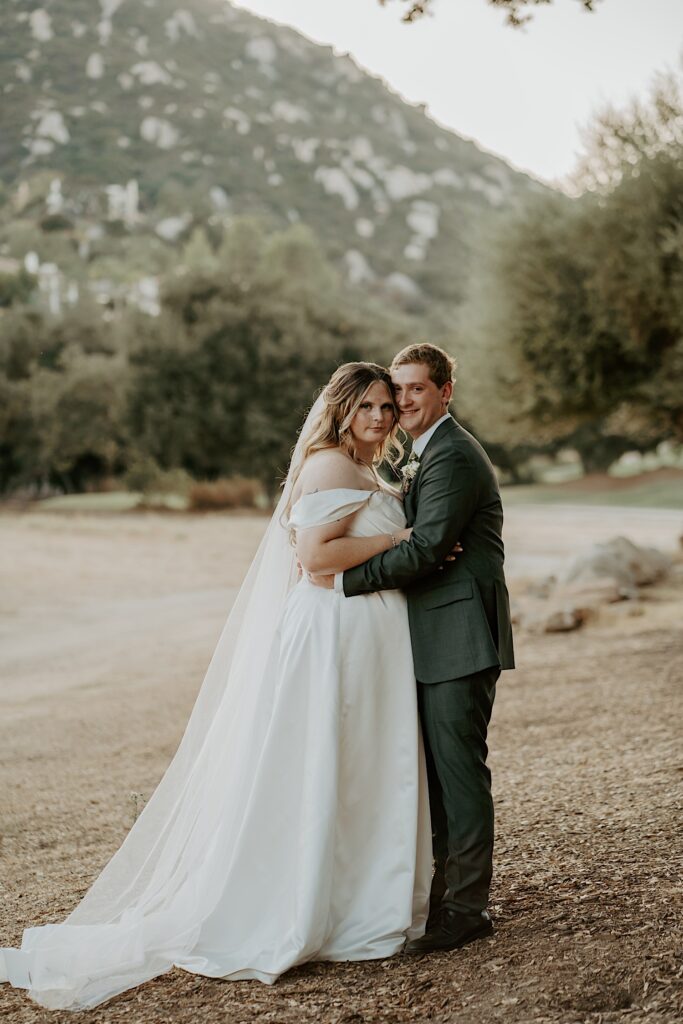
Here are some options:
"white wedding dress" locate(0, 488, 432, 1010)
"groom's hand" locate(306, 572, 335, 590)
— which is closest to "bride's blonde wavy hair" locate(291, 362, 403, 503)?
"white wedding dress" locate(0, 488, 432, 1010)

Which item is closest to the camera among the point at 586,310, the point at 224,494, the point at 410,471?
the point at 410,471

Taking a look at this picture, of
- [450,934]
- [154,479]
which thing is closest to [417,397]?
[450,934]

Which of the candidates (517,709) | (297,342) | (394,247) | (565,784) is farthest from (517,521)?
(394,247)

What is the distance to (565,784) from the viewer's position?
19.3 ft

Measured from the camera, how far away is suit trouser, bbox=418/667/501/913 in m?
3.63

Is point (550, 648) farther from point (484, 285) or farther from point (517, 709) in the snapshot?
point (484, 285)

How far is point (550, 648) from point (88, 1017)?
884 cm

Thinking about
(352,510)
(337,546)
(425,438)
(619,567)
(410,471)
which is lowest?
(619,567)

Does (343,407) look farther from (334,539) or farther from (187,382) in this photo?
(187,382)

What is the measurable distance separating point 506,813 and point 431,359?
9.26 feet

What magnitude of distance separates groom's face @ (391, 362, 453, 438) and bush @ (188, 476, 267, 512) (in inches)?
1120

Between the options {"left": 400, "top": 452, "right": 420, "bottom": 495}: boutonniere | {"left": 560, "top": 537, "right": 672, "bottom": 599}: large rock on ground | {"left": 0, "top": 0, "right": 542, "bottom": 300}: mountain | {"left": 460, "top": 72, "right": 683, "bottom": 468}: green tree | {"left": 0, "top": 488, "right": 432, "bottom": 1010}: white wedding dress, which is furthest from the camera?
{"left": 0, "top": 0, "right": 542, "bottom": 300}: mountain

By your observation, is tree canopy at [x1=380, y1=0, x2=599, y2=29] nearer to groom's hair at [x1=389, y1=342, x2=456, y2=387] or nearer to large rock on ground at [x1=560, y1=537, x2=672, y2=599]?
groom's hair at [x1=389, y1=342, x2=456, y2=387]

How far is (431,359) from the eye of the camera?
3801 millimetres
